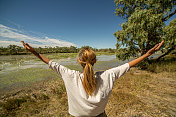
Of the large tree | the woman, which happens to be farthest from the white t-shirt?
the large tree

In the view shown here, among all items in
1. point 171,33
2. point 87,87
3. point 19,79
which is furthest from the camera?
point 19,79

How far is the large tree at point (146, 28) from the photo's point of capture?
5984 millimetres

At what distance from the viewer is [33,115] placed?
9.21ft

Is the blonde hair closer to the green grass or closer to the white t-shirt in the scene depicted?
the white t-shirt

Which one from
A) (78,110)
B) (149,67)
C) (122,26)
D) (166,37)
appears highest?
(122,26)

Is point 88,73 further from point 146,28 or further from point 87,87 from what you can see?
point 146,28

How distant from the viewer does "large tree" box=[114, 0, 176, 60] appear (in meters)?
5.98

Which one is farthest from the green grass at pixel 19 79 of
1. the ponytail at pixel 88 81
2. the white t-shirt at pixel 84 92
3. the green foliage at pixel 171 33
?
the green foliage at pixel 171 33

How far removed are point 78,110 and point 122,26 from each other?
8106 millimetres

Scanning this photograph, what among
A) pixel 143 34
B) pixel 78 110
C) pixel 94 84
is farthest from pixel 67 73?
pixel 143 34

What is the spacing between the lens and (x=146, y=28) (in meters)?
6.39

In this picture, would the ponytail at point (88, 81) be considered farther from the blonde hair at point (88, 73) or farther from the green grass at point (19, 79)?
the green grass at point (19, 79)

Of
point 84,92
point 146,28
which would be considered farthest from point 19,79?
point 146,28

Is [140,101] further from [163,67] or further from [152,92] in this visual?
[163,67]
